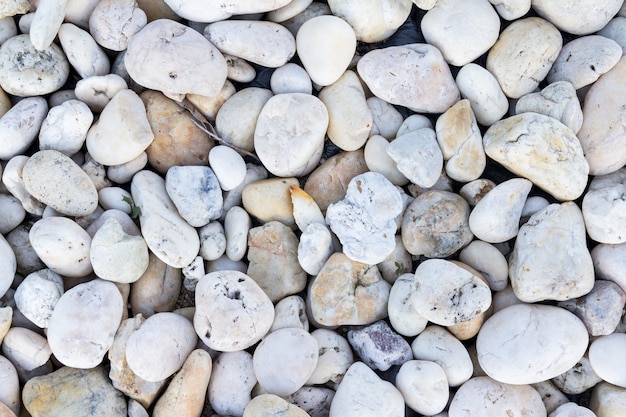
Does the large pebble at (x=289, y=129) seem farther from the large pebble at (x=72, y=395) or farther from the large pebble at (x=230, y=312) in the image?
the large pebble at (x=72, y=395)

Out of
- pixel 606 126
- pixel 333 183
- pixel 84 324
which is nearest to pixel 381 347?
pixel 333 183

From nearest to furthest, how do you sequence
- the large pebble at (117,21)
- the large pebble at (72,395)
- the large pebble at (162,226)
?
the large pebble at (72,395), the large pebble at (162,226), the large pebble at (117,21)

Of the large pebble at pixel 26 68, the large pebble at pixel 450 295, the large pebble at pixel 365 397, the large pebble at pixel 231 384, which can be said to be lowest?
the large pebble at pixel 231 384

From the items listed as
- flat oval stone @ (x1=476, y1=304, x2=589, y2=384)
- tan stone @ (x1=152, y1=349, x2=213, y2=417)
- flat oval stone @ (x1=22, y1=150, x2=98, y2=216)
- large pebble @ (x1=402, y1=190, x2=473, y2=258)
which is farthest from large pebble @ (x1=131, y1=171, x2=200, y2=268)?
flat oval stone @ (x1=476, y1=304, x2=589, y2=384)

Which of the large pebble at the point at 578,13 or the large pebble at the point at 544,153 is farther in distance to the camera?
the large pebble at the point at 578,13

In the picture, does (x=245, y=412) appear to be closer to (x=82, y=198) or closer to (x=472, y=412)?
(x=472, y=412)

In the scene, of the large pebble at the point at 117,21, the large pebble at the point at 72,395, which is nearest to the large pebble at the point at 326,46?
the large pebble at the point at 117,21

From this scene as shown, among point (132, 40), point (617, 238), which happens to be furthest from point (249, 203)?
point (617, 238)

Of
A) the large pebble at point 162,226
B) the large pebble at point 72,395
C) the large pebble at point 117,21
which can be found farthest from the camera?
the large pebble at point 117,21
